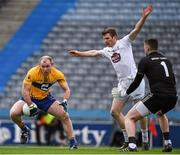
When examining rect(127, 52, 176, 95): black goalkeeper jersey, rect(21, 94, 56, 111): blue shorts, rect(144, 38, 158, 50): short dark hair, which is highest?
rect(144, 38, 158, 50): short dark hair

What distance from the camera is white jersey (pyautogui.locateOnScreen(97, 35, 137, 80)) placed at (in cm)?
1420

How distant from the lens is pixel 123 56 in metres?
14.2

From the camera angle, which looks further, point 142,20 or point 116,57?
point 116,57

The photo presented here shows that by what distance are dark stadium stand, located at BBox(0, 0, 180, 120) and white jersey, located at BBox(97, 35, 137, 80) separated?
868cm

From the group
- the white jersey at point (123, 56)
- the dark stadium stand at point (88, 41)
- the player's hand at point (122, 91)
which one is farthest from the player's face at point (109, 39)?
the dark stadium stand at point (88, 41)

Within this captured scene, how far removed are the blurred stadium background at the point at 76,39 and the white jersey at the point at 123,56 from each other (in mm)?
7526

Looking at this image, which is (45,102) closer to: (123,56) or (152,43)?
(123,56)

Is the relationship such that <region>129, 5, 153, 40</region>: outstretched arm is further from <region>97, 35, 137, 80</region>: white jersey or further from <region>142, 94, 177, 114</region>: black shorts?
<region>142, 94, 177, 114</region>: black shorts

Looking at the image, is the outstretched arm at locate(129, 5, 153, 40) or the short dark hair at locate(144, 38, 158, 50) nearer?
the short dark hair at locate(144, 38, 158, 50)

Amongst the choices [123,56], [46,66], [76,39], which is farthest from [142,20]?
[76,39]

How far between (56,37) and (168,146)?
12.9 meters

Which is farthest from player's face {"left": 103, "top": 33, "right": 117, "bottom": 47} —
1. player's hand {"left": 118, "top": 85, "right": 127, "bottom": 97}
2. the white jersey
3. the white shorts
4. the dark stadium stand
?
the dark stadium stand

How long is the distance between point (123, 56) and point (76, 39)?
11.5m

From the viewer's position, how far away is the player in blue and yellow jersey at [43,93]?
14.1 m
